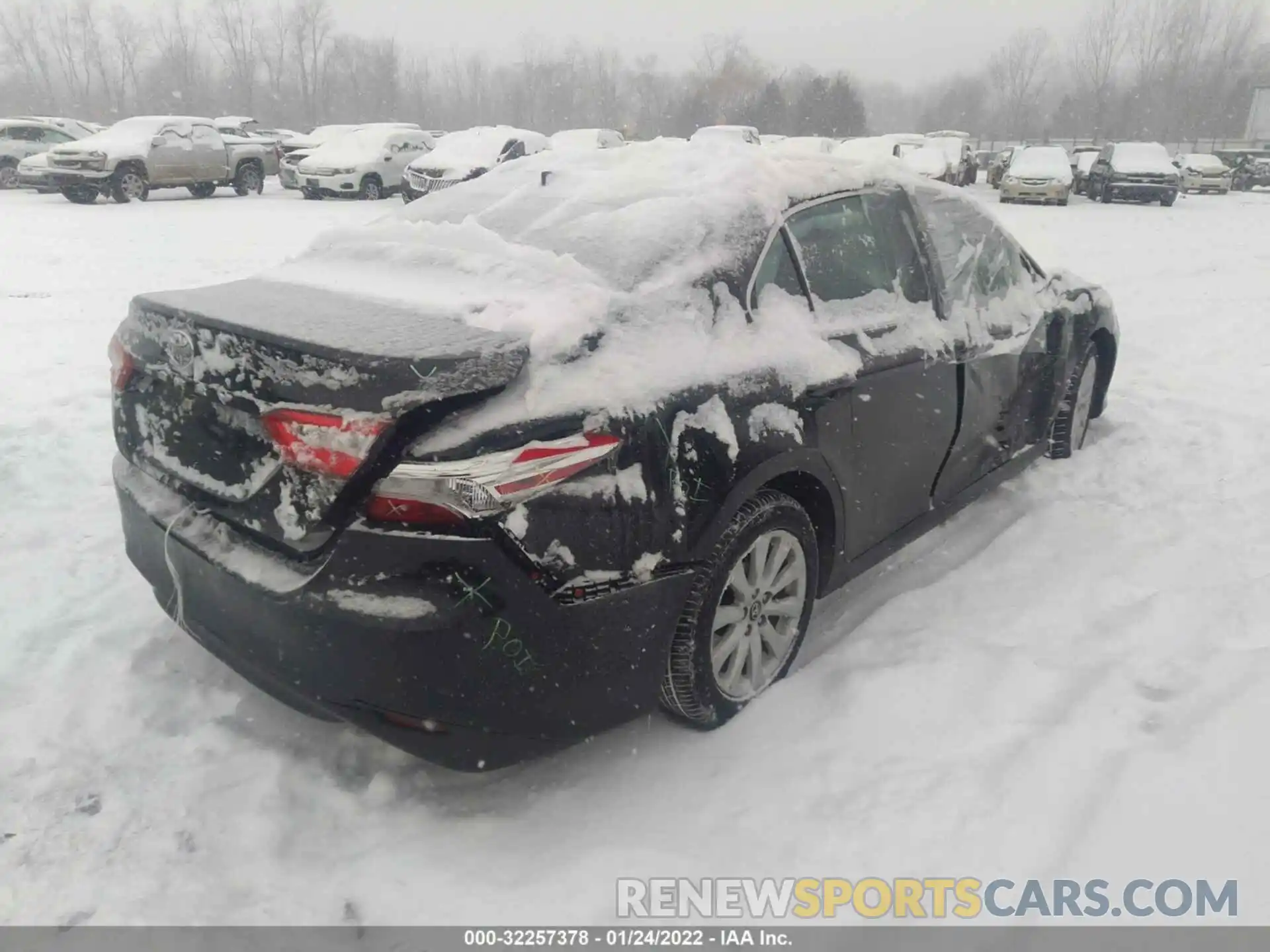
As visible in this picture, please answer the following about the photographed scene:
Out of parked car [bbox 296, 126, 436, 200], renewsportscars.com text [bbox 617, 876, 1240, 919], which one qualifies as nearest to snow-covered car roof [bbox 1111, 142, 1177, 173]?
parked car [bbox 296, 126, 436, 200]

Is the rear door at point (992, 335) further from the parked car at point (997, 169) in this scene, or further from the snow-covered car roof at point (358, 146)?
the parked car at point (997, 169)

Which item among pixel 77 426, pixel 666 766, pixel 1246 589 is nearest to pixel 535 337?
pixel 666 766

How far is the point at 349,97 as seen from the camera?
3004 inches

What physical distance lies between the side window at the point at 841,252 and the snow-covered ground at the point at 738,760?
48.9 inches

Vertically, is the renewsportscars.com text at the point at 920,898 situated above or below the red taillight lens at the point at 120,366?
below

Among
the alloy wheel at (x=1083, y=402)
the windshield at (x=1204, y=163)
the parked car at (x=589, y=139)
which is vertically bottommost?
the windshield at (x=1204, y=163)

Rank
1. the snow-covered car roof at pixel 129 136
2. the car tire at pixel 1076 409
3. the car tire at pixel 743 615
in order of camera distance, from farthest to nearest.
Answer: the snow-covered car roof at pixel 129 136 < the car tire at pixel 1076 409 < the car tire at pixel 743 615

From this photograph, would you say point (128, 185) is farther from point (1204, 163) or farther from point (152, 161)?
point (1204, 163)

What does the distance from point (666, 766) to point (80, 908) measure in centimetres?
151

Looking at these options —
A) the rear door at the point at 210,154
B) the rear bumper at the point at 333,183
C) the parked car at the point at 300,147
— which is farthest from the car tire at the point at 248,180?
the rear bumper at the point at 333,183

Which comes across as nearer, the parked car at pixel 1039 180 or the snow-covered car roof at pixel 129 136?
the snow-covered car roof at pixel 129 136

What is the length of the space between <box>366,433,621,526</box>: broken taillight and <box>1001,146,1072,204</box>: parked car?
80.8 feet

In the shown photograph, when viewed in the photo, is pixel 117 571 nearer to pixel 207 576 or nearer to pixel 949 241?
pixel 207 576

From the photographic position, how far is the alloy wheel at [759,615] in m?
2.74
